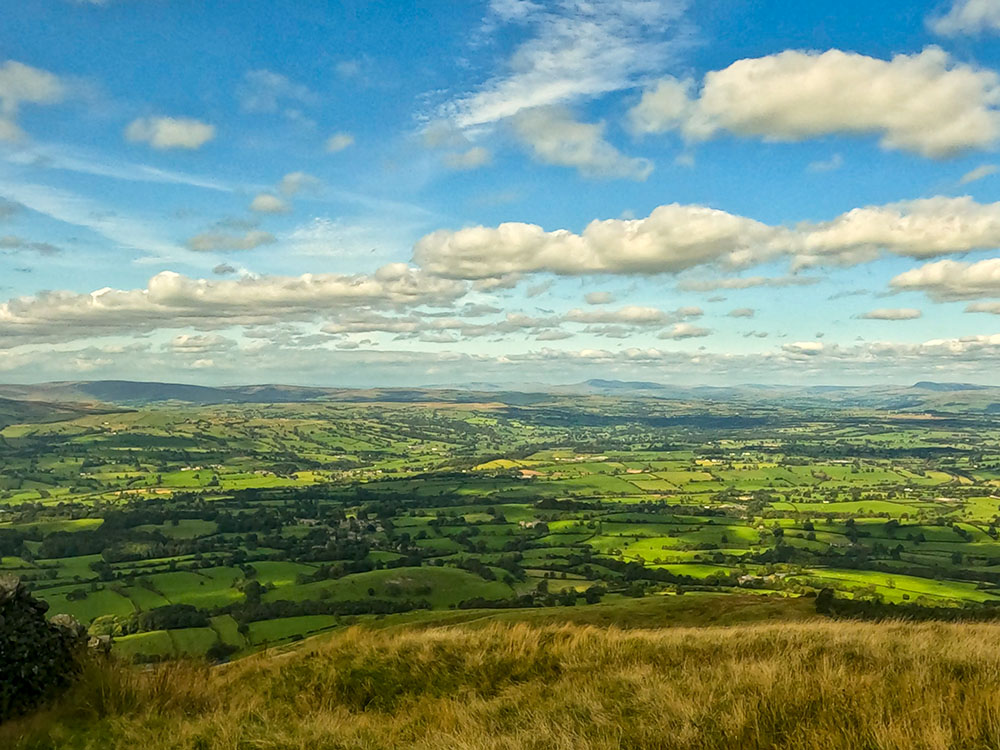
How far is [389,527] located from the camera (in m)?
127

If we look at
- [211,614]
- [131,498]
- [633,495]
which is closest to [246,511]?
[131,498]

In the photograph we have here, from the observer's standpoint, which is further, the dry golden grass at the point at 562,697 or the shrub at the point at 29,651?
the shrub at the point at 29,651

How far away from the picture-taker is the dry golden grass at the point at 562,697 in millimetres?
6000

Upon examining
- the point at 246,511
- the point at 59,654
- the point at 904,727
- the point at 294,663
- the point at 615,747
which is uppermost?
the point at 904,727

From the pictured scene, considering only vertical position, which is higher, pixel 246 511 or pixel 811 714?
pixel 811 714

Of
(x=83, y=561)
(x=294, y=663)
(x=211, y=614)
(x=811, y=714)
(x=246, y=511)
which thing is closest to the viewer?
(x=811, y=714)

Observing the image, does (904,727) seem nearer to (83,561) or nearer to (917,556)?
(917,556)

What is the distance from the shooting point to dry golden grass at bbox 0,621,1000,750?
236 inches

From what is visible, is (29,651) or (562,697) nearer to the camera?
(562,697)

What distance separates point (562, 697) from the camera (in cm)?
817

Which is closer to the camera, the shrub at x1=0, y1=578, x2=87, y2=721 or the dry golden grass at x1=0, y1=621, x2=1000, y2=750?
the dry golden grass at x1=0, y1=621, x2=1000, y2=750

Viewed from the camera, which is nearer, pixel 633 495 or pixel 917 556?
pixel 917 556

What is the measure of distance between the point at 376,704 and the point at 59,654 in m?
5.07

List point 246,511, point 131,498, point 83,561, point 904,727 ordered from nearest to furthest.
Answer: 1. point 904,727
2. point 83,561
3. point 246,511
4. point 131,498
